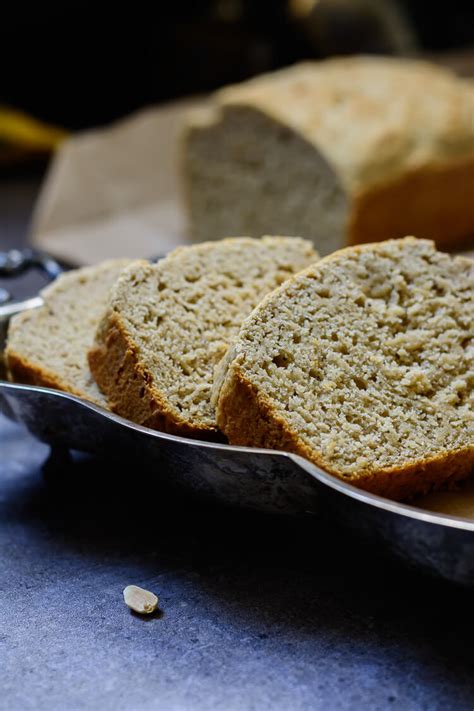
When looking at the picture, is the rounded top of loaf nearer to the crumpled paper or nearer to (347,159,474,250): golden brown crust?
(347,159,474,250): golden brown crust

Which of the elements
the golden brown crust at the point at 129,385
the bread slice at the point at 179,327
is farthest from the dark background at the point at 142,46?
the golden brown crust at the point at 129,385

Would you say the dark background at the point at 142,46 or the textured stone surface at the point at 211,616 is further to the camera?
the dark background at the point at 142,46

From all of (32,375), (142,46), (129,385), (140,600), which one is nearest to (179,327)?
(129,385)

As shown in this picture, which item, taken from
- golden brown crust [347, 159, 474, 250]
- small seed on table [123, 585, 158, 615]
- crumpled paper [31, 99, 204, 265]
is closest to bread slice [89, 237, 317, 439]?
small seed on table [123, 585, 158, 615]

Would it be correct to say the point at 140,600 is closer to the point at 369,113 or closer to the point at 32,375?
the point at 32,375

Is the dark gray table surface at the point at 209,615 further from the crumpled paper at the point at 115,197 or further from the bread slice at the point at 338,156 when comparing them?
the crumpled paper at the point at 115,197

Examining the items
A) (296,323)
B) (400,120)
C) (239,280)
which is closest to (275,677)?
(296,323)

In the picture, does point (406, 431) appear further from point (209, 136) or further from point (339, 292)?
point (209, 136)
